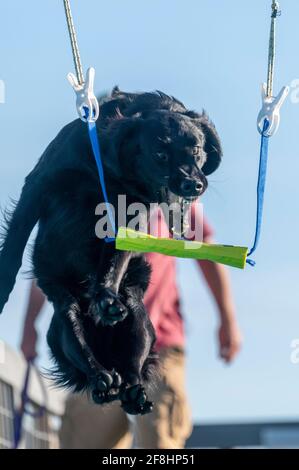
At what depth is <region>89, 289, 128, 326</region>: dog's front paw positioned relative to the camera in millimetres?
4930

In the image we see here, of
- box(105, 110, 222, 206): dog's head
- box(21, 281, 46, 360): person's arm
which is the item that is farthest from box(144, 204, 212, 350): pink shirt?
box(105, 110, 222, 206): dog's head

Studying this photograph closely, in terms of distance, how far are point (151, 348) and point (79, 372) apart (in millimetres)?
307

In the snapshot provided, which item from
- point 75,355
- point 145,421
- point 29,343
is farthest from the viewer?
point 145,421

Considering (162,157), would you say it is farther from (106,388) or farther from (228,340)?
(228,340)

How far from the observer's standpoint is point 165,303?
282 inches

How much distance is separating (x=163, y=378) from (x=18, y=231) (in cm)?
209

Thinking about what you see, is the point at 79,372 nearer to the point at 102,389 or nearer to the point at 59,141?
the point at 102,389

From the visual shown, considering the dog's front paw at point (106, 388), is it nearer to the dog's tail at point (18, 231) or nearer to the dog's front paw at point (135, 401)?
the dog's front paw at point (135, 401)

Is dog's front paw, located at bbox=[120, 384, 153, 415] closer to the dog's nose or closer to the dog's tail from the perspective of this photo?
the dog's tail

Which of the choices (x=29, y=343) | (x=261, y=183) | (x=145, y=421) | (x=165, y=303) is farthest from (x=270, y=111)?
(x=145, y=421)

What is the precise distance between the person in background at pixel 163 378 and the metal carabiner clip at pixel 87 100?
217cm

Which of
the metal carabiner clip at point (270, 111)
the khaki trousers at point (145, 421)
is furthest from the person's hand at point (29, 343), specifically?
the metal carabiner clip at point (270, 111)

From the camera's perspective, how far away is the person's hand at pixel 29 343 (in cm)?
703

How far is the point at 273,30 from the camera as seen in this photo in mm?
4934
